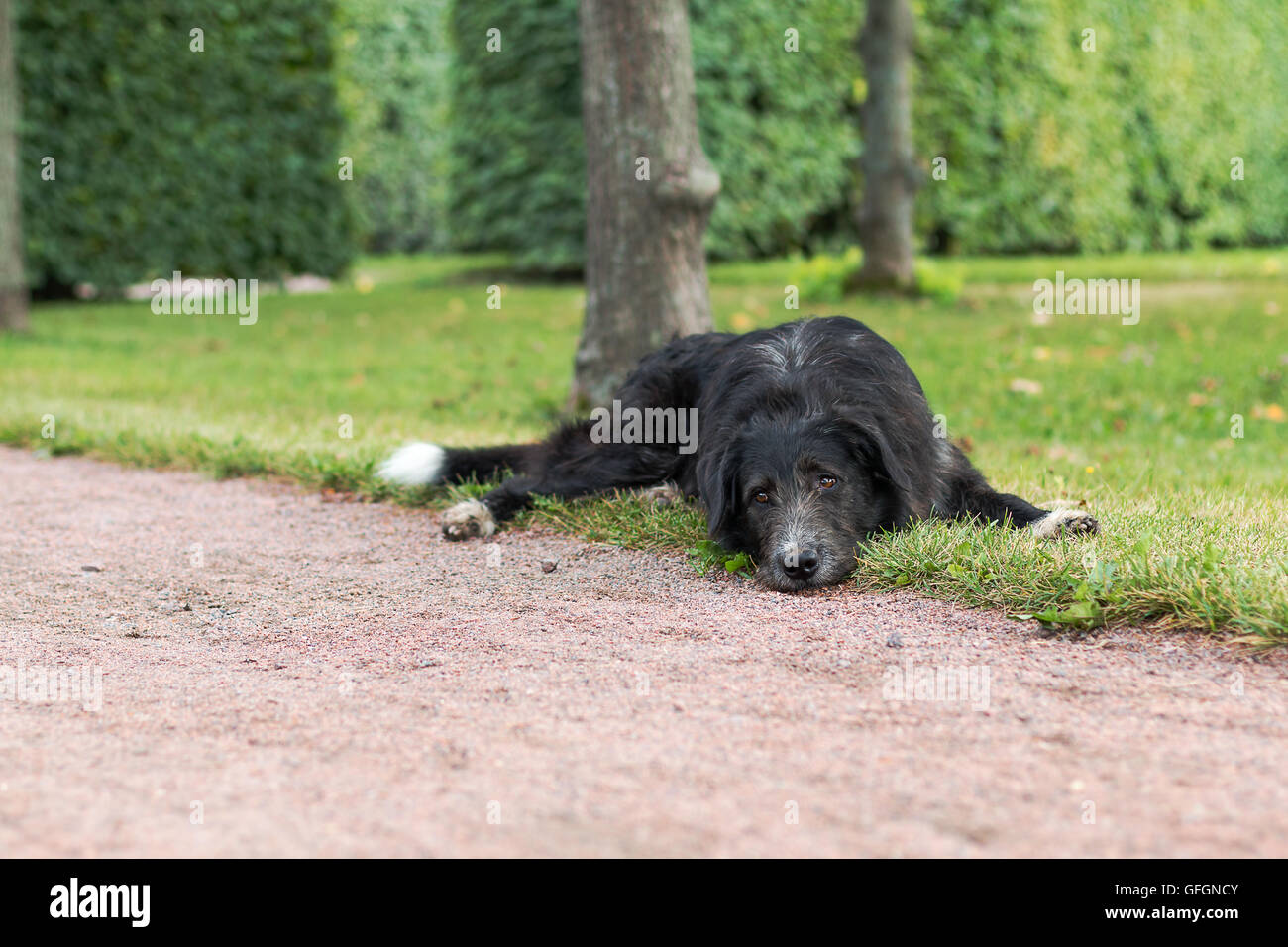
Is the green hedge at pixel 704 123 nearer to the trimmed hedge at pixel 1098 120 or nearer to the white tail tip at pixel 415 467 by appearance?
the trimmed hedge at pixel 1098 120

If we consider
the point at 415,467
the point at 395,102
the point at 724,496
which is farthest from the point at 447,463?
the point at 395,102

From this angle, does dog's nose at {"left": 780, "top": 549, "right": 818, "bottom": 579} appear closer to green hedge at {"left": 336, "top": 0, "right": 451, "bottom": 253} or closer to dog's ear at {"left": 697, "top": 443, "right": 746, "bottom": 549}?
→ dog's ear at {"left": 697, "top": 443, "right": 746, "bottom": 549}

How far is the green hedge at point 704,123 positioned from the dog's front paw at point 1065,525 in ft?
39.8

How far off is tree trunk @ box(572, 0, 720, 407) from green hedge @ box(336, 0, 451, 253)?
1226cm

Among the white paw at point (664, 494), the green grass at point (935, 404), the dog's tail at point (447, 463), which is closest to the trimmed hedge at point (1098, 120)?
the green grass at point (935, 404)

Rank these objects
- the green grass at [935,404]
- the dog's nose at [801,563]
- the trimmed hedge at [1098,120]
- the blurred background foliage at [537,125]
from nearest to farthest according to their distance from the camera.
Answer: the green grass at [935,404], the dog's nose at [801,563], the blurred background foliage at [537,125], the trimmed hedge at [1098,120]

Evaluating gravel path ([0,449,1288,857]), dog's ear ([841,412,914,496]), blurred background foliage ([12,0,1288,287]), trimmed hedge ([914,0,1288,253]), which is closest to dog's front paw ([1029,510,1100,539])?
dog's ear ([841,412,914,496])

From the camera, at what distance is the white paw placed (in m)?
5.49

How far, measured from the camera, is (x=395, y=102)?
21172 millimetres

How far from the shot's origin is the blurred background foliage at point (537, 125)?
Answer: 15.4 meters

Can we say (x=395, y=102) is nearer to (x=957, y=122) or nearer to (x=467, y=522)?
(x=957, y=122)

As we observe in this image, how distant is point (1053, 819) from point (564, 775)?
40.5 inches

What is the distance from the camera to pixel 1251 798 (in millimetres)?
2592

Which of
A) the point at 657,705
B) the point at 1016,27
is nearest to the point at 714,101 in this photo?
the point at 1016,27
